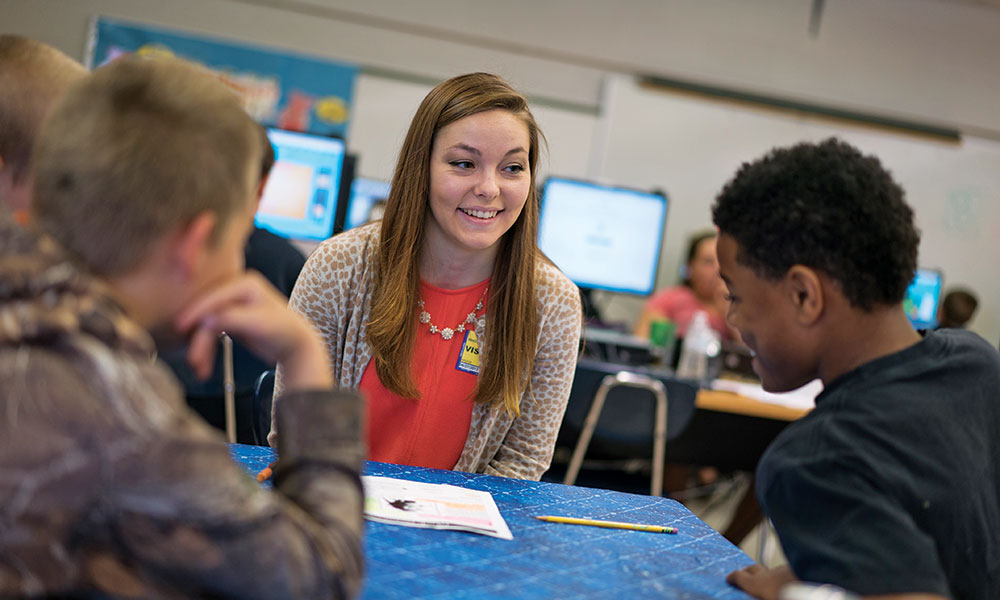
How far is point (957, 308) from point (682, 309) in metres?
2.32

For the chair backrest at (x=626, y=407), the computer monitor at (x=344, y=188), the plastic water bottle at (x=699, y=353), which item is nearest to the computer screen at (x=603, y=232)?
the plastic water bottle at (x=699, y=353)

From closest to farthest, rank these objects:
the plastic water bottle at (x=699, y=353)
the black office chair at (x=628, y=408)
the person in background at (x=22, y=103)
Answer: the person in background at (x=22, y=103)
the black office chair at (x=628, y=408)
the plastic water bottle at (x=699, y=353)

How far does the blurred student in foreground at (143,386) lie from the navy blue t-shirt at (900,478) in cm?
47

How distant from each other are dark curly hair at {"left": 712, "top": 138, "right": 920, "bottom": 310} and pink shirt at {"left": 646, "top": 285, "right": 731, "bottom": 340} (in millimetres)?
3325

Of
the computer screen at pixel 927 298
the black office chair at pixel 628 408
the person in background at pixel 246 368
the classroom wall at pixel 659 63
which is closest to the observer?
the person in background at pixel 246 368

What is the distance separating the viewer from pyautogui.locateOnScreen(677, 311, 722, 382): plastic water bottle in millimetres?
3342

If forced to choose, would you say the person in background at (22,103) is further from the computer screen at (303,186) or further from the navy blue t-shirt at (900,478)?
the computer screen at (303,186)

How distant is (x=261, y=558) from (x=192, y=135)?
13.3 inches

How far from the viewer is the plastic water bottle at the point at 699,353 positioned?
132 inches

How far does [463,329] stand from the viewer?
5.57ft

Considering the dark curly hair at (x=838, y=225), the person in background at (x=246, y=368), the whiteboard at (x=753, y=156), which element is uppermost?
the whiteboard at (x=753, y=156)

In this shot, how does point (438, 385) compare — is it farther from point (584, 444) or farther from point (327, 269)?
point (584, 444)

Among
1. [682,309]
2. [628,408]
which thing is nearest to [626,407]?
[628,408]

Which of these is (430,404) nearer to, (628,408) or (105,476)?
(105,476)
